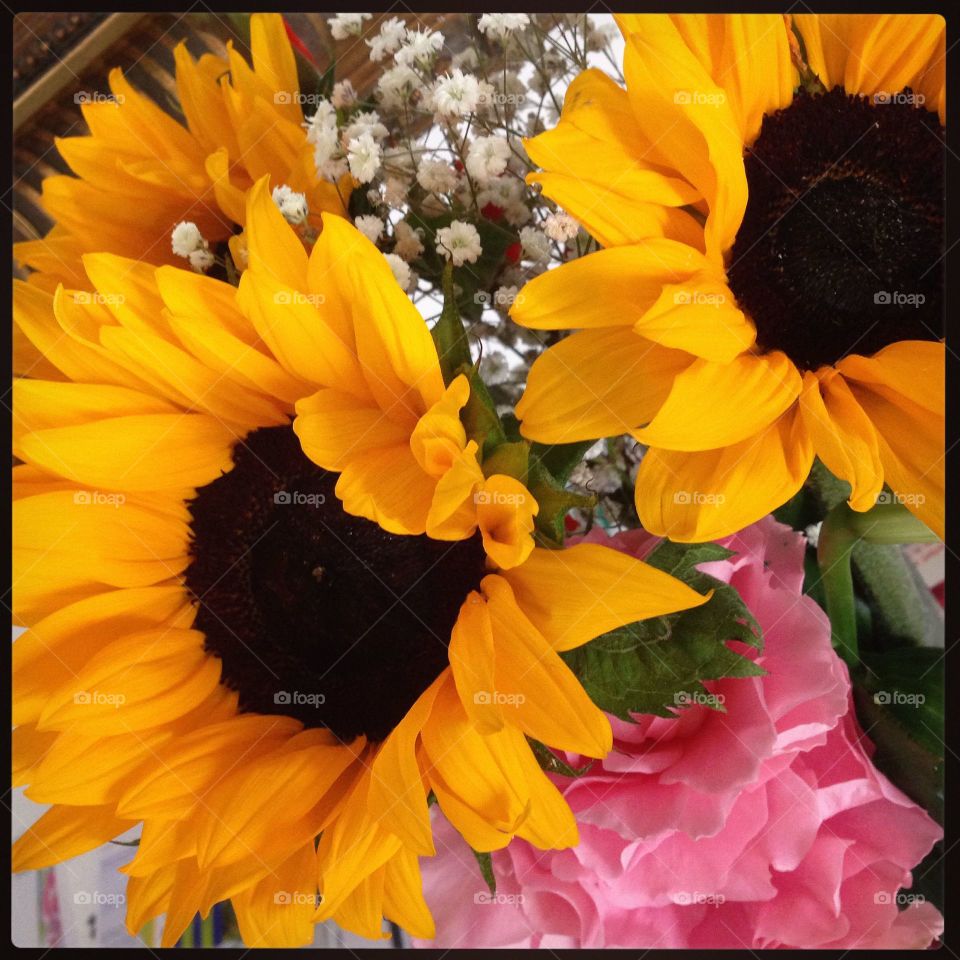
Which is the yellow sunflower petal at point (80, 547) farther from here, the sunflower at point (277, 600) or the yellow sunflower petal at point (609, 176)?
the yellow sunflower petal at point (609, 176)

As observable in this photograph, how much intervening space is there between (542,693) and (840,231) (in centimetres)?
30

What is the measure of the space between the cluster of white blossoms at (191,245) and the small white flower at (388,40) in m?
0.15

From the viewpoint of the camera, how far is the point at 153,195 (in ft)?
1.80

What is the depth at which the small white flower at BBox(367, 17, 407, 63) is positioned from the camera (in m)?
0.54

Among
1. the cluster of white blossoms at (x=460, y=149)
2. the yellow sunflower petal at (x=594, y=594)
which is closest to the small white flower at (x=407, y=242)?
the cluster of white blossoms at (x=460, y=149)

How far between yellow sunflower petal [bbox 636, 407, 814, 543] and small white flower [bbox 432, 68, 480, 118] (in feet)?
0.76

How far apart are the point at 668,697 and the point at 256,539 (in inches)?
10.1

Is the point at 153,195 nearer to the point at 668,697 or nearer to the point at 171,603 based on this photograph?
the point at 171,603

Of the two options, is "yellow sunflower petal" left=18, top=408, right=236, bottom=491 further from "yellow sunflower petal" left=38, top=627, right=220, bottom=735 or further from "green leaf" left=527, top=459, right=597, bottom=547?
"green leaf" left=527, top=459, right=597, bottom=547

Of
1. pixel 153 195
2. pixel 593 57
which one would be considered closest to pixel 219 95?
pixel 153 195

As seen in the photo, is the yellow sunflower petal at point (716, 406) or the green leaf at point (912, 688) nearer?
the yellow sunflower petal at point (716, 406)

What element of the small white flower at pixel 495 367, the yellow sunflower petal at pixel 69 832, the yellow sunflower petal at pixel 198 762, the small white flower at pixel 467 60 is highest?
the small white flower at pixel 467 60

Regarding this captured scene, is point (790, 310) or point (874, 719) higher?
point (790, 310)

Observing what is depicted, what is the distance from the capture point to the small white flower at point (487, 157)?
1.66 ft
